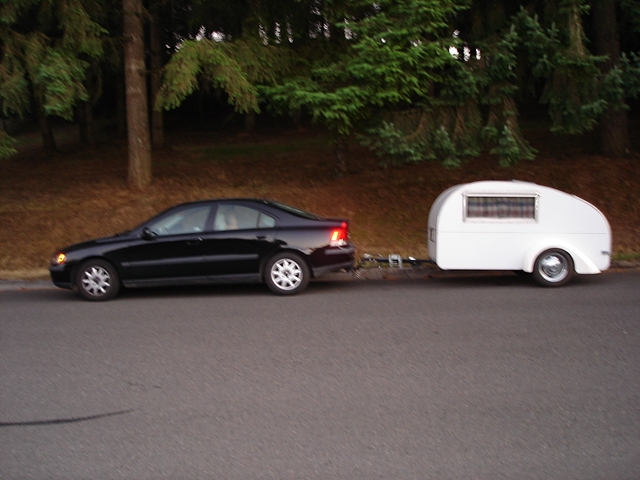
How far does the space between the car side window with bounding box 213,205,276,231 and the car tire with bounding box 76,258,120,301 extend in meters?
1.74

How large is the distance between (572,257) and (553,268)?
327 mm

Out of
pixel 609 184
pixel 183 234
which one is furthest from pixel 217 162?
pixel 609 184

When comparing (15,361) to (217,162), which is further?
(217,162)

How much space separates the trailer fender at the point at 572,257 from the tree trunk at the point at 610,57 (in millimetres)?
6830

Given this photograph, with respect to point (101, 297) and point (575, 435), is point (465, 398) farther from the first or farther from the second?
point (101, 297)

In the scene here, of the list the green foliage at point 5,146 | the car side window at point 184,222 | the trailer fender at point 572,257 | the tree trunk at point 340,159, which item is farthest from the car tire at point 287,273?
the green foliage at point 5,146

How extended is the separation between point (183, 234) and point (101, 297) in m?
1.55

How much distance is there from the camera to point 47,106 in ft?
45.6

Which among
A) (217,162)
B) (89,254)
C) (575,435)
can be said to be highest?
(217,162)

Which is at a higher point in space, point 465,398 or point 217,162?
point 217,162

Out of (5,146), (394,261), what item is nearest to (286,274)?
(394,261)

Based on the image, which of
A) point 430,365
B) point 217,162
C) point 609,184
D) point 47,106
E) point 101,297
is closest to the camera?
point 430,365

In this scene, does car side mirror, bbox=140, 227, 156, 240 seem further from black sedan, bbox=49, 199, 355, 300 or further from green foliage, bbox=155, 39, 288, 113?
green foliage, bbox=155, 39, 288, 113

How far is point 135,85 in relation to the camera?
51.9ft
